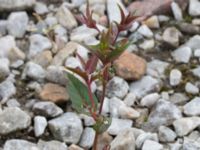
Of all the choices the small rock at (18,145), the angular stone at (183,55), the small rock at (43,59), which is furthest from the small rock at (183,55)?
the small rock at (18,145)

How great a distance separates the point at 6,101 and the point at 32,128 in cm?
16

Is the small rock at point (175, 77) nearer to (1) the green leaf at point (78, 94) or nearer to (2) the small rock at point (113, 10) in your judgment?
(2) the small rock at point (113, 10)

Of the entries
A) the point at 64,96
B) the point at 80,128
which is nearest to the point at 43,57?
the point at 64,96

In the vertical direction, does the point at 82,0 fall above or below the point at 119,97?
above

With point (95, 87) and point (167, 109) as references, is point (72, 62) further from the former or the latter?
point (167, 109)

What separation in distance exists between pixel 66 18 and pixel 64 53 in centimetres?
24

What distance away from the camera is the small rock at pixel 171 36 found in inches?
88.8

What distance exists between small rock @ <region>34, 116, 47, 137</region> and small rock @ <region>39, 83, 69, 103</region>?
10 cm

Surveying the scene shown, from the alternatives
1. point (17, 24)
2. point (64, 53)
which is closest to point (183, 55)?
point (64, 53)

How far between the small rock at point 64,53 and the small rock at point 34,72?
72mm

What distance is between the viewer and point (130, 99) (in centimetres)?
201

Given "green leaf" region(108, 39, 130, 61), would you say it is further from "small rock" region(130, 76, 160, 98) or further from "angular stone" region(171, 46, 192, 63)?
"angular stone" region(171, 46, 192, 63)

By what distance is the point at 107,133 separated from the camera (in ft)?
6.10

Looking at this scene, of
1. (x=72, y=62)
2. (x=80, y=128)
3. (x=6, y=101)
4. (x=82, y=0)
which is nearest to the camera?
(x=80, y=128)
